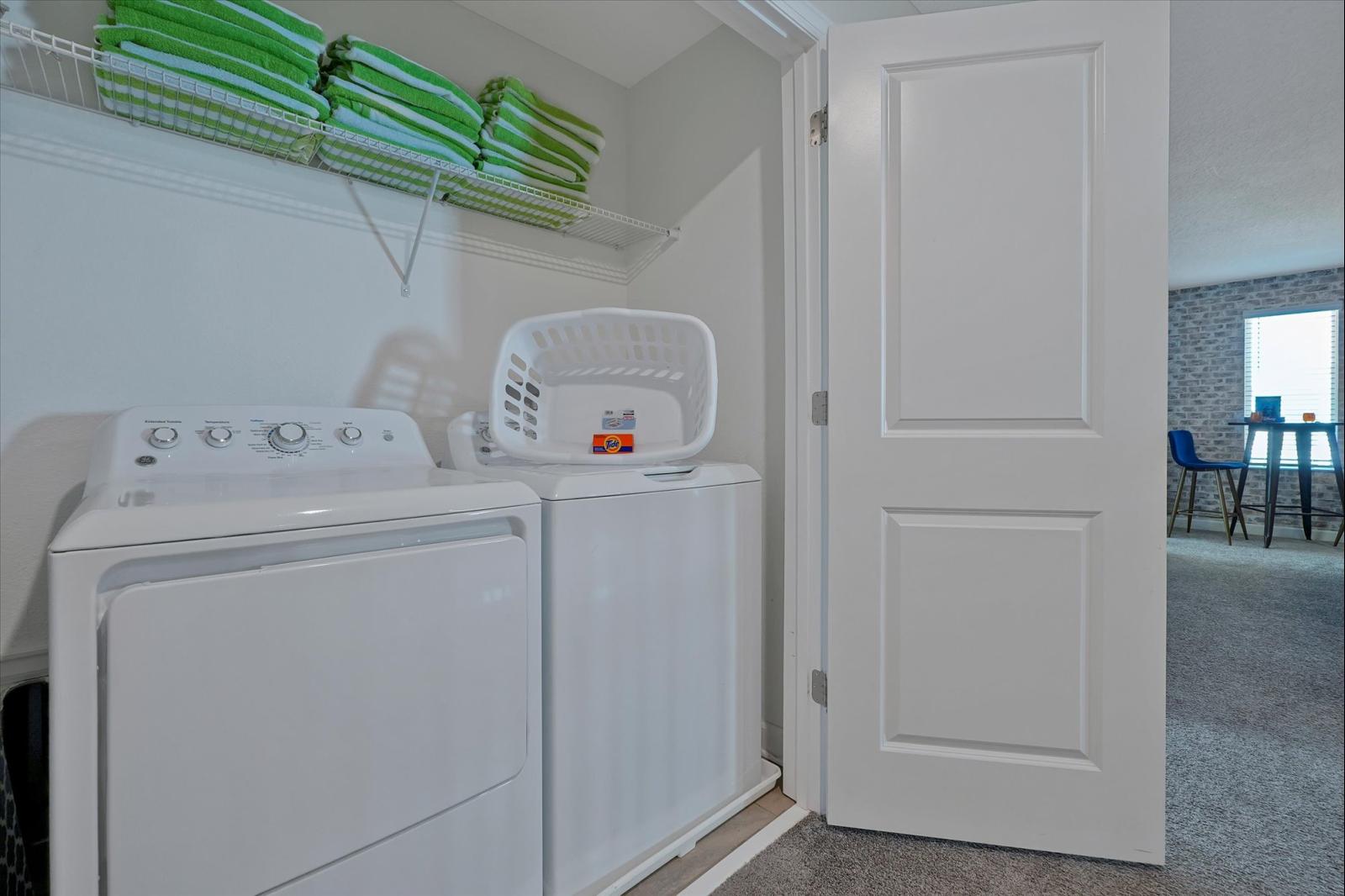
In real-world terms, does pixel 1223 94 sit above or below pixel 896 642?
above

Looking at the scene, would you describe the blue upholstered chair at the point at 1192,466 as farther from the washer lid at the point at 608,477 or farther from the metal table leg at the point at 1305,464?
the washer lid at the point at 608,477

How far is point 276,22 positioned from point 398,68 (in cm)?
25

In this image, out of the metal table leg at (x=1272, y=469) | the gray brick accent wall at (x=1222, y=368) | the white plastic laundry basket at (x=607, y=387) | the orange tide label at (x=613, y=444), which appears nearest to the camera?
the white plastic laundry basket at (x=607, y=387)

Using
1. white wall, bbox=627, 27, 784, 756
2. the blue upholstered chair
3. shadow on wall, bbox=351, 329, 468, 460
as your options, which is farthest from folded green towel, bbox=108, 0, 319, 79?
the blue upholstered chair

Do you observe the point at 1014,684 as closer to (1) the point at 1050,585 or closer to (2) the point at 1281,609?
(1) the point at 1050,585

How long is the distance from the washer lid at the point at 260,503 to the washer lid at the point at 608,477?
91mm

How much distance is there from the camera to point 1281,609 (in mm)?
3117

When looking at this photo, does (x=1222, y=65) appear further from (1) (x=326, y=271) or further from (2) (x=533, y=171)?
(1) (x=326, y=271)

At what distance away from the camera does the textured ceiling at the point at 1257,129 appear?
185cm

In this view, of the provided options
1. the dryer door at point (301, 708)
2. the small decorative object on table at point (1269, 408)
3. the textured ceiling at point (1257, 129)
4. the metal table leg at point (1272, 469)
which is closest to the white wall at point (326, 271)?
the dryer door at point (301, 708)

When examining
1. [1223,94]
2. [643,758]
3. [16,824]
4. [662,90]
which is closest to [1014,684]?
[643,758]

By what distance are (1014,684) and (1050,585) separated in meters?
0.25

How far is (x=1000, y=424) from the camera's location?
4.51 ft

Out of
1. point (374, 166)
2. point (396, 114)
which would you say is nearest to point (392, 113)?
point (396, 114)
